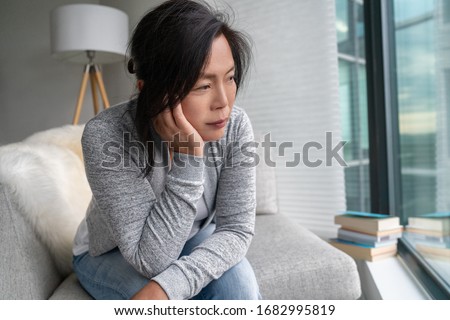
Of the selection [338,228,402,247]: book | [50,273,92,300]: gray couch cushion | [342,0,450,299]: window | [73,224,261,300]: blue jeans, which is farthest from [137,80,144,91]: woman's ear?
[338,228,402,247]: book

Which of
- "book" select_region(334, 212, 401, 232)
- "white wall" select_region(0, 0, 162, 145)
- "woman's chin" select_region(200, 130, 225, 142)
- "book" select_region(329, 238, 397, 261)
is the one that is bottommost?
"book" select_region(329, 238, 397, 261)

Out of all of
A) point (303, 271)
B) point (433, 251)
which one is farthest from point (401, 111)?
point (303, 271)

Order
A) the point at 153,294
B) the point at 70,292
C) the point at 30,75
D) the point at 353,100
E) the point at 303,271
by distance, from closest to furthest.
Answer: the point at 153,294 < the point at 70,292 < the point at 303,271 < the point at 353,100 < the point at 30,75

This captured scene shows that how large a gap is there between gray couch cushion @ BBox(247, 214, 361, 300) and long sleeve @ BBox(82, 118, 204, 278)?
0.41 metres

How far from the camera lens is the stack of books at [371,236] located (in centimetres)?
161

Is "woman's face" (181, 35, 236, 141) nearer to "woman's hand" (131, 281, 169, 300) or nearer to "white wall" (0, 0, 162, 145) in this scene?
"woman's hand" (131, 281, 169, 300)

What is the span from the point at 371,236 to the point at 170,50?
48.6 inches

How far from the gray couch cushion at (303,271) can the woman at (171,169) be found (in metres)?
0.26

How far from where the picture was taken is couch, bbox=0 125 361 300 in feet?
3.10

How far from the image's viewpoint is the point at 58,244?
3.64 feet

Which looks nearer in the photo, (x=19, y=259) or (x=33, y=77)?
(x=19, y=259)

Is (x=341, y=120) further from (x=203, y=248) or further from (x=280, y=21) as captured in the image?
(x=203, y=248)

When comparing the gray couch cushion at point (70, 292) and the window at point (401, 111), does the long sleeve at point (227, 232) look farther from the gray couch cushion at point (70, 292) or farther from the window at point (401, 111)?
the window at point (401, 111)

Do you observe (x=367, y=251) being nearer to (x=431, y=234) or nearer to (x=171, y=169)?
(x=431, y=234)
